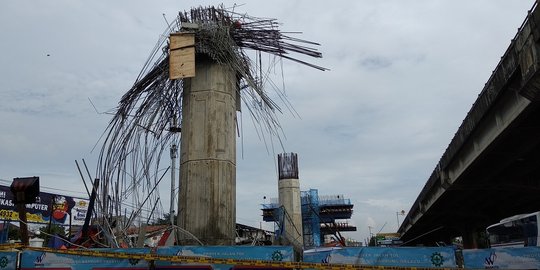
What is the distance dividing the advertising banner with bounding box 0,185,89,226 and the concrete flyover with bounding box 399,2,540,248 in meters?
25.5

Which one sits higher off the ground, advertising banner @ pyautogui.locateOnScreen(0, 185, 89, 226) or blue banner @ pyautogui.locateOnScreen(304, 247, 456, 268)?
advertising banner @ pyautogui.locateOnScreen(0, 185, 89, 226)

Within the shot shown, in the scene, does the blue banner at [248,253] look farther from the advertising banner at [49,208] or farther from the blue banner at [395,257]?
the advertising banner at [49,208]

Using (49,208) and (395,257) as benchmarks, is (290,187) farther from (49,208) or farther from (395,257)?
(395,257)

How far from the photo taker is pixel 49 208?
35938 millimetres

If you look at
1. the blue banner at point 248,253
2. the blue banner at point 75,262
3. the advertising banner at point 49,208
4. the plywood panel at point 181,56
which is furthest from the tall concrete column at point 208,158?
the advertising banner at point 49,208

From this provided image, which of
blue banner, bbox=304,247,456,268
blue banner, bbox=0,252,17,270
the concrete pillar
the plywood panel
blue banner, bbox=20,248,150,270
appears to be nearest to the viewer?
blue banner, bbox=20,248,150,270

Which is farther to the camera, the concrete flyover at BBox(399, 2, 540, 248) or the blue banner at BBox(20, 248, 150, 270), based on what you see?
the concrete flyover at BBox(399, 2, 540, 248)

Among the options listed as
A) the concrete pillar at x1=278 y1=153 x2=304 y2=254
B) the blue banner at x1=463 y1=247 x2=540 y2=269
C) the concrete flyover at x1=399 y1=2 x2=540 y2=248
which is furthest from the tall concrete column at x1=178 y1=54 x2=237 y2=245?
the concrete pillar at x1=278 y1=153 x2=304 y2=254

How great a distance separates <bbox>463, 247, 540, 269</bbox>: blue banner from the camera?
5992 mm

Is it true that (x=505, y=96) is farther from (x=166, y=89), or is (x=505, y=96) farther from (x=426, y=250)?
(x=166, y=89)

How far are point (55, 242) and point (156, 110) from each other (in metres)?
4.23

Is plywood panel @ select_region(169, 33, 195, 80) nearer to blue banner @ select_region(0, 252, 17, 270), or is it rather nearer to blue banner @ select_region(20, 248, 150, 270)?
blue banner @ select_region(20, 248, 150, 270)

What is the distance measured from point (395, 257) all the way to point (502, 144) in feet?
36.8

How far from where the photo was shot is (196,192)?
6508mm
